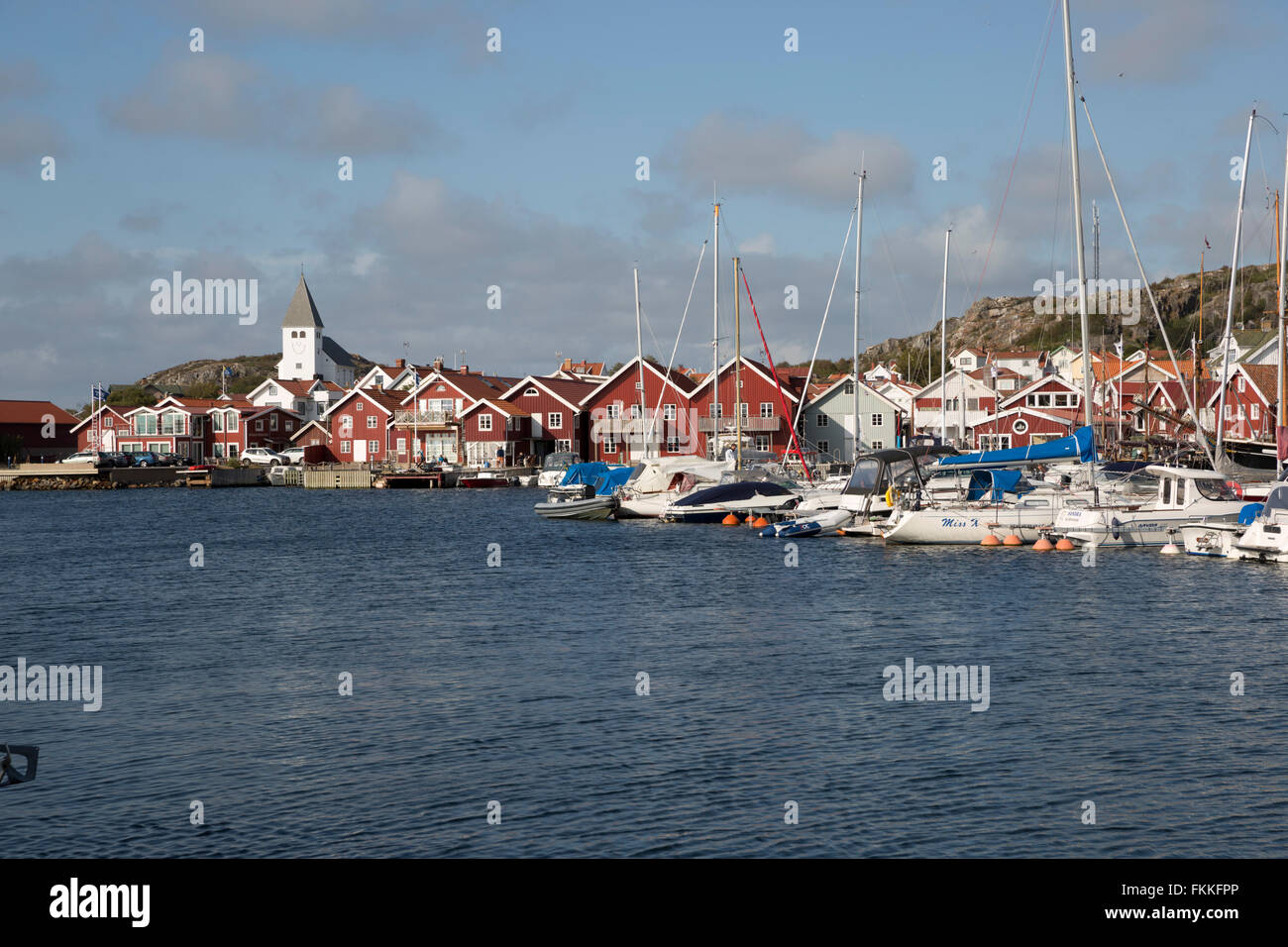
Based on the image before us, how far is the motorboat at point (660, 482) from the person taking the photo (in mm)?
57469

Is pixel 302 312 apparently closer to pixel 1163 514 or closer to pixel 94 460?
pixel 94 460

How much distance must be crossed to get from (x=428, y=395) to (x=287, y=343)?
91.0m

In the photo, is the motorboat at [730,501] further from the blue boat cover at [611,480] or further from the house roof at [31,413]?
the house roof at [31,413]

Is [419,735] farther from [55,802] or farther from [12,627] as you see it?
[12,627]

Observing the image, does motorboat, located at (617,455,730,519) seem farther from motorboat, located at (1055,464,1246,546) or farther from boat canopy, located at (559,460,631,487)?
motorboat, located at (1055,464,1246,546)

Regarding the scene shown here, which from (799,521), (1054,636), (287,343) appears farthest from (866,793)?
(287,343)

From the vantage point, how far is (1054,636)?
24.0 metres

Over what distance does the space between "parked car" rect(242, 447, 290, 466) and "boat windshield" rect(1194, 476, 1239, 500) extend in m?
90.6

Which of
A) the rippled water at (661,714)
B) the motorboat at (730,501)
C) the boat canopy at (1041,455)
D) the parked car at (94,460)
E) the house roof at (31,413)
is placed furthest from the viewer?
the house roof at (31,413)

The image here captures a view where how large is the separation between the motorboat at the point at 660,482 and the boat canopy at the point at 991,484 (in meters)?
12.7

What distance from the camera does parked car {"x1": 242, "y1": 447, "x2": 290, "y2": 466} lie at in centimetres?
11488

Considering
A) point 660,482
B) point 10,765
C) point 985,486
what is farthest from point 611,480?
point 10,765

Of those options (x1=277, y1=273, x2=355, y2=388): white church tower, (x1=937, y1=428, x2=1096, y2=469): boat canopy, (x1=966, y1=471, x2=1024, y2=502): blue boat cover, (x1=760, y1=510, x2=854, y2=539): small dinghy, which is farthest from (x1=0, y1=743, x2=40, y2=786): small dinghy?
(x1=277, y1=273, x2=355, y2=388): white church tower

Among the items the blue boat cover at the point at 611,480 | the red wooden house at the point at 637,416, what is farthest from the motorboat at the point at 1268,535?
the red wooden house at the point at 637,416
